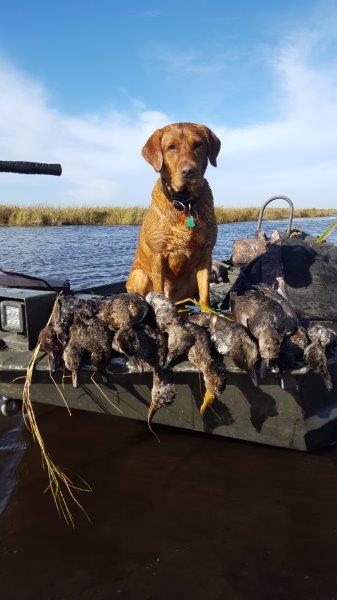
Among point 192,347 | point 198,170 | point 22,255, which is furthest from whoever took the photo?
point 22,255

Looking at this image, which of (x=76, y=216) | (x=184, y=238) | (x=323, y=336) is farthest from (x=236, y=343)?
(x=76, y=216)

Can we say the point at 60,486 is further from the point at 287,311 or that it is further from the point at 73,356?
the point at 287,311

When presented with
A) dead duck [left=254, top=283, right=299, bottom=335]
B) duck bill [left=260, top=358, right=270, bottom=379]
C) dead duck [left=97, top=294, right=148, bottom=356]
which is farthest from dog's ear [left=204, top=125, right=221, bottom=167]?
duck bill [left=260, top=358, right=270, bottom=379]

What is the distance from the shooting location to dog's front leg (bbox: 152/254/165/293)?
12.6 feet

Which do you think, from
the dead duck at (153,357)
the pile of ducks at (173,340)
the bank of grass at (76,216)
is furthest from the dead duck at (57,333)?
the bank of grass at (76,216)

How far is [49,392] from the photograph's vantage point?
3232 mm

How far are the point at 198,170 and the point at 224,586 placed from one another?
113 inches

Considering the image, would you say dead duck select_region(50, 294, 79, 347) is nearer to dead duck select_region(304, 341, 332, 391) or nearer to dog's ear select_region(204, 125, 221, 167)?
dead duck select_region(304, 341, 332, 391)

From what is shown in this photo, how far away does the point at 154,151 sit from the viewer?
3707mm

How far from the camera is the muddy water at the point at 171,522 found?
6.96 ft

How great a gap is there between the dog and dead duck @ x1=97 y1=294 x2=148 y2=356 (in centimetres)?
106

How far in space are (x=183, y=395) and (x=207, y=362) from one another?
55 cm

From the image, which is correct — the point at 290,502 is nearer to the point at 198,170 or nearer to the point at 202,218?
the point at 202,218

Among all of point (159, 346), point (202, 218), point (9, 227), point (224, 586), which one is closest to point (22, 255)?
point (202, 218)
